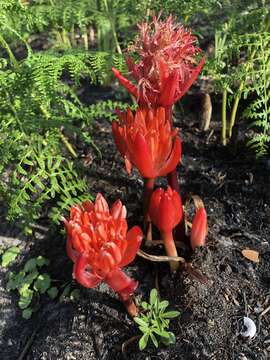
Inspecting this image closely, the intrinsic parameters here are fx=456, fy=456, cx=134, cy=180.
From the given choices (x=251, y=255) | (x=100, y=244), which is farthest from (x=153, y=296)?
(x=251, y=255)

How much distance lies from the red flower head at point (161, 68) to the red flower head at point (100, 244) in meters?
0.38

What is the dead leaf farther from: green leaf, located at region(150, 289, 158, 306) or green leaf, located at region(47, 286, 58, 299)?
green leaf, located at region(47, 286, 58, 299)

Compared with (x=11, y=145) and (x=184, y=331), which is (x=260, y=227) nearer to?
(x=184, y=331)

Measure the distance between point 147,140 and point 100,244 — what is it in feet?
1.18

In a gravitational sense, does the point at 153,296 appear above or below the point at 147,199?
below

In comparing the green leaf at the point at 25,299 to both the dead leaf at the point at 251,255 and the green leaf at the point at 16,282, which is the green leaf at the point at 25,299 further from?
the dead leaf at the point at 251,255

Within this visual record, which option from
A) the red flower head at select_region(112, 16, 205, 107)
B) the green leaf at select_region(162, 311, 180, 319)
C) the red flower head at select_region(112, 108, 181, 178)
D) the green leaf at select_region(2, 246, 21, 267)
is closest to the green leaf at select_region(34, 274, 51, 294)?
the green leaf at select_region(2, 246, 21, 267)

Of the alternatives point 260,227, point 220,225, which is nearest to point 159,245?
point 220,225

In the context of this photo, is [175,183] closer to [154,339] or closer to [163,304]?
[163,304]

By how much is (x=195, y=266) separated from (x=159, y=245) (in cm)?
18

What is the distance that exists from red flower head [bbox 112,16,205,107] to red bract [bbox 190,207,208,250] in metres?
0.42

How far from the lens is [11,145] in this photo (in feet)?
6.14

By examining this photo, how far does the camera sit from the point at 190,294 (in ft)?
5.91

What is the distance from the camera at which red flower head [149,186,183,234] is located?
152cm
